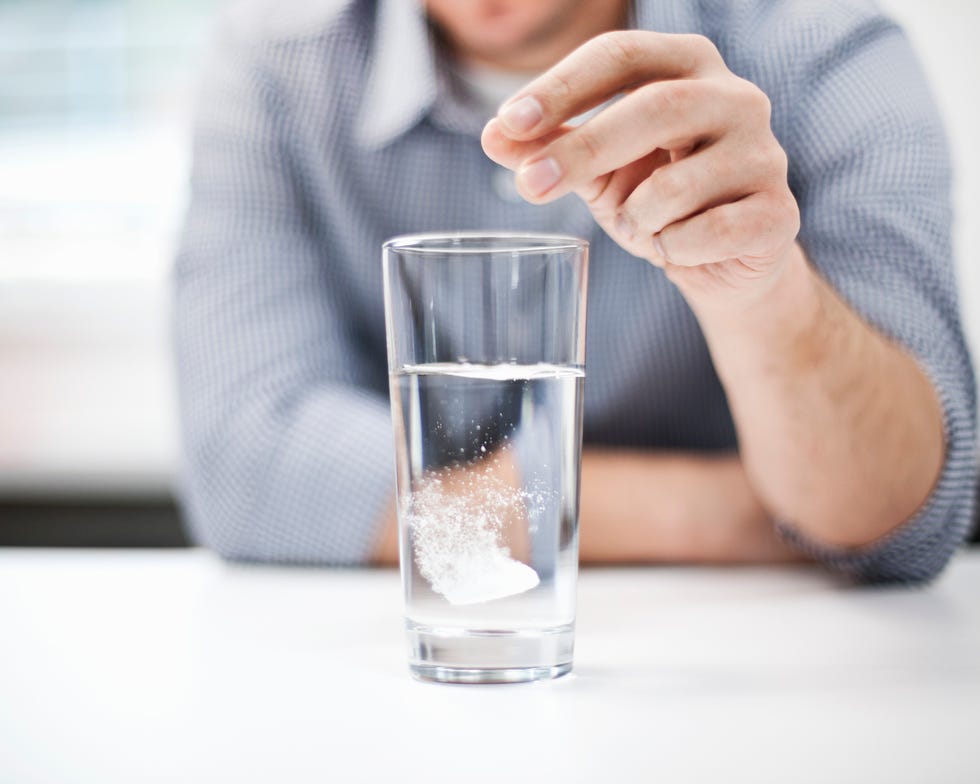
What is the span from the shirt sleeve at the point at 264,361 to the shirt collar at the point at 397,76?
0.09 metres

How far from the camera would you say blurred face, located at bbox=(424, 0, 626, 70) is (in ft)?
3.00

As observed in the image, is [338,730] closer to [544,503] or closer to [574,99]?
[544,503]

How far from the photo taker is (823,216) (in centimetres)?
81

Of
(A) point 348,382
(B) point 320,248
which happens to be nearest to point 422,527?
Answer: (A) point 348,382

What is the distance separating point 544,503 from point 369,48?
0.72 metres

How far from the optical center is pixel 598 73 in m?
0.46

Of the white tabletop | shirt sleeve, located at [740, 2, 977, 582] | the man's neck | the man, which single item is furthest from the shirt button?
the white tabletop

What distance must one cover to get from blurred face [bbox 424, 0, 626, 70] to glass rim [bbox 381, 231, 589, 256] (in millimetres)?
522

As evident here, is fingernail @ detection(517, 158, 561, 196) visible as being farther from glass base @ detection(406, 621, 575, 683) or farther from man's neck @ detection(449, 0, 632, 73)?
man's neck @ detection(449, 0, 632, 73)

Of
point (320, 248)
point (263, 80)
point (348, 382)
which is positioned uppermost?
point (263, 80)

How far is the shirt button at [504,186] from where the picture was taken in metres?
1.02

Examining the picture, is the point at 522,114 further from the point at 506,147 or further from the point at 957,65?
the point at 957,65

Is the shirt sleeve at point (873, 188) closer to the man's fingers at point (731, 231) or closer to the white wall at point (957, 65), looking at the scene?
the man's fingers at point (731, 231)

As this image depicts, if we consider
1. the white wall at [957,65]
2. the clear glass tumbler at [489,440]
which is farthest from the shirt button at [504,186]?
the white wall at [957,65]
